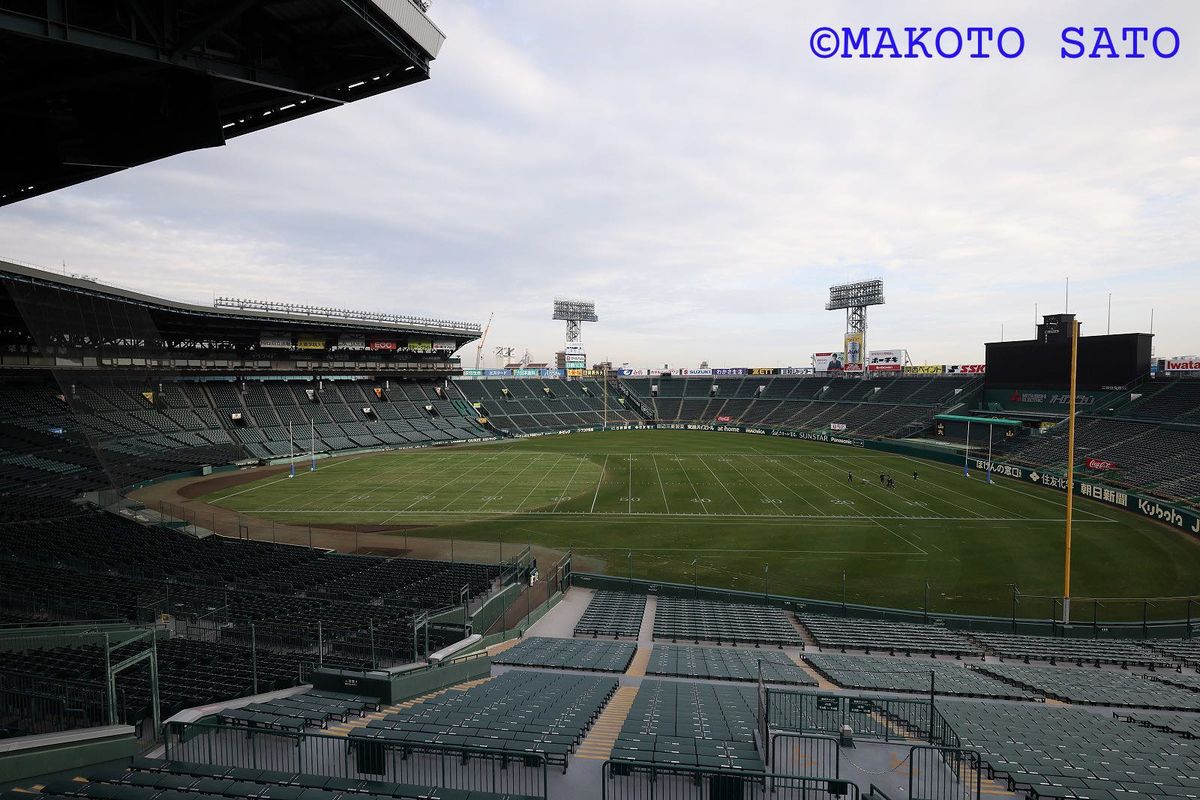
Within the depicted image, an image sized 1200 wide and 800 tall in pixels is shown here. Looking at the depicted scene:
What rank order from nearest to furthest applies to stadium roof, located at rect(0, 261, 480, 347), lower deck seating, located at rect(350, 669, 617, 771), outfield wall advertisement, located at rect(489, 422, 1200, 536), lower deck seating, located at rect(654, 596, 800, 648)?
lower deck seating, located at rect(350, 669, 617, 771) → lower deck seating, located at rect(654, 596, 800, 648) → stadium roof, located at rect(0, 261, 480, 347) → outfield wall advertisement, located at rect(489, 422, 1200, 536)

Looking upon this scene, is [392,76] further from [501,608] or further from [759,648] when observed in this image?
[759,648]

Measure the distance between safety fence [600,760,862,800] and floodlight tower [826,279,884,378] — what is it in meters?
120

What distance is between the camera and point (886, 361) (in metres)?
113

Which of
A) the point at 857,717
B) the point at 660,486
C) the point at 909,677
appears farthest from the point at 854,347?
the point at 857,717

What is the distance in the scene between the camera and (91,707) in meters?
10.6

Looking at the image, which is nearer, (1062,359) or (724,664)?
(724,664)

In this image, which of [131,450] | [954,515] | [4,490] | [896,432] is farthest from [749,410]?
[4,490]

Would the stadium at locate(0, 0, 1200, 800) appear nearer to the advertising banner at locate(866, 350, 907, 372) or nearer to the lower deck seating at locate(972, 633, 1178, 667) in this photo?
the lower deck seating at locate(972, 633, 1178, 667)

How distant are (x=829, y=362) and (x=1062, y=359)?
52.5 metres

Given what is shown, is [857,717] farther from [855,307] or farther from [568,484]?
[855,307]

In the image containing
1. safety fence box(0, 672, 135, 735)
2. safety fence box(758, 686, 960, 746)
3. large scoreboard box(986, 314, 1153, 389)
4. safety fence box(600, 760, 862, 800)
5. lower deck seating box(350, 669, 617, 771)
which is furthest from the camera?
large scoreboard box(986, 314, 1153, 389)

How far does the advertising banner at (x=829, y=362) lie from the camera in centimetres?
11912

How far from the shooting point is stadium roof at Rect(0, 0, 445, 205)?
359 inches

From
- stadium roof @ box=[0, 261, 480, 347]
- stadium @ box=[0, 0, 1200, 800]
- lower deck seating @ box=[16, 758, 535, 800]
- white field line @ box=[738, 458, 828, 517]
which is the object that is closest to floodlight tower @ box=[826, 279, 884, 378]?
stadium @ box=[0, 0, 1200, 800]
